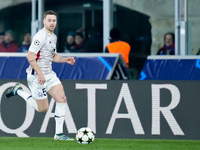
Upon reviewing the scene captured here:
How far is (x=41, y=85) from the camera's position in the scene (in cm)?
969

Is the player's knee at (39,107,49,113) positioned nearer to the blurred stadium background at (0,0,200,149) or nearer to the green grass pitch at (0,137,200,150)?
the green grass pitch at (0,137,200,150)

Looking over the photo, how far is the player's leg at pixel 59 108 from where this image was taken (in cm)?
953

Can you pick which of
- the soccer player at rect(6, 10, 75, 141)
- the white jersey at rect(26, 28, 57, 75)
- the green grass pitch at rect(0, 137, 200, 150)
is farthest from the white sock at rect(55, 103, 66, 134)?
the white jersey at rect(26, 28, 57, 75)

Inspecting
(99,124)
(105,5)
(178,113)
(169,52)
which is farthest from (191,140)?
(105,5)

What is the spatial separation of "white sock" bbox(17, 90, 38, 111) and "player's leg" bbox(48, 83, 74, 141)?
384mm

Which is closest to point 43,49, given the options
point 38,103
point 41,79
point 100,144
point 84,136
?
point 41,79

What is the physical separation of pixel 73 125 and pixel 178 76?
2.99 m

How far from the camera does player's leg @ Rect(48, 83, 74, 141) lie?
9.53 metres

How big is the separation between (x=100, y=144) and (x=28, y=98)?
4.29ft

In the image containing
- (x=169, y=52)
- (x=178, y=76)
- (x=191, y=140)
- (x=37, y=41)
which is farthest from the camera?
(x=169, y=52)

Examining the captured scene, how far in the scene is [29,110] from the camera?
34.8 ft

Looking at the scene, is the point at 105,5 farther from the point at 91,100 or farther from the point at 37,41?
the point at 37,41

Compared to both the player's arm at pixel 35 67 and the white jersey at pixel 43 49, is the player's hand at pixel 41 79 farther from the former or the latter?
the white jersey at pixel 43 49

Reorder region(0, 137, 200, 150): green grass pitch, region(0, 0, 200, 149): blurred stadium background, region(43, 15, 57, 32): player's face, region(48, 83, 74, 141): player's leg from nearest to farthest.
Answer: region(0, 137, 200, 150): green grass pitch
region(43, 15, 57, 32): player's face
region(48, 83, 74, 141): player's leg
region(0, 0, 200, 149): blurred stadium background
